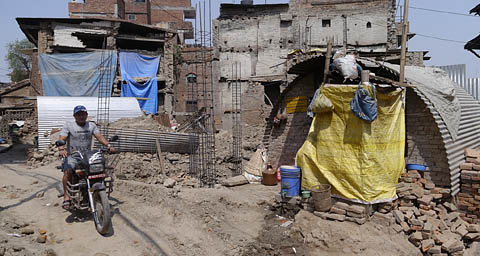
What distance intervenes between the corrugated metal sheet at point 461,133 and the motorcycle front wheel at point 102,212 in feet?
21.6

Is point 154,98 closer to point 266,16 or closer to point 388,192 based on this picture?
point 266,16

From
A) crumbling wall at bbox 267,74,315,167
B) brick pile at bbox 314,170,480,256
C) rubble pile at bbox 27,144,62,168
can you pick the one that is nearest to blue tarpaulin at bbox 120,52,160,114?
rubble pile at bbox 27,144,62,168

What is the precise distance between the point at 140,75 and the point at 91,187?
16.4 meters

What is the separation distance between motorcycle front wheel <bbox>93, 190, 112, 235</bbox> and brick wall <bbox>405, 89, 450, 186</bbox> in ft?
21.6

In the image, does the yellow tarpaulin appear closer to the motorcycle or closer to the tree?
the motorcycle

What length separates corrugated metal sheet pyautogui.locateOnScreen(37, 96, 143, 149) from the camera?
480 inches

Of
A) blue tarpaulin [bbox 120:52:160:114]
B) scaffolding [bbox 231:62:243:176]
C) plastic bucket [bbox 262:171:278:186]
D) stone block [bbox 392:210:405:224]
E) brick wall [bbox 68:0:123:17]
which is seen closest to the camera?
stone block [bbox 392:210:405:224]

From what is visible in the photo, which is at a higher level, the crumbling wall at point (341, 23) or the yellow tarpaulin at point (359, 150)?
the crumbling wall at point (341, 23)

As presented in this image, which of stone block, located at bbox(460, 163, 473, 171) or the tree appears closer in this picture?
stone block, located at bbox(460, 163, 473, 171)

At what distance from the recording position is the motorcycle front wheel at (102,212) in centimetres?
419

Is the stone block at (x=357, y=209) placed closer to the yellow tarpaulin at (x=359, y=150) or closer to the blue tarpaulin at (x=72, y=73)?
the yellow tarpaulin at (x=359, y=150)

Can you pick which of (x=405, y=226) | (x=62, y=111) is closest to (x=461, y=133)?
(x=405, y=226)

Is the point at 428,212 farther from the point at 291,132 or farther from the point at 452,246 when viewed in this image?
the point at 291,132

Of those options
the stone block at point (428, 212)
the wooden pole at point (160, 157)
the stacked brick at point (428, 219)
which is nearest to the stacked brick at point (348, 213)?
the stacked brick at point (428, 219)
